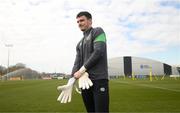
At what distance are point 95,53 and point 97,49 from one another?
6 cm

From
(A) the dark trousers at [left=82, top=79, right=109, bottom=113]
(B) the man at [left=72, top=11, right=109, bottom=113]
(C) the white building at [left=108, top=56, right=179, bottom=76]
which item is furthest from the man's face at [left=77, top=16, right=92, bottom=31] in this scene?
(C) the white building at [left=108, top=56, right=179, bottom=76]

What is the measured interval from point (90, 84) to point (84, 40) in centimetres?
63

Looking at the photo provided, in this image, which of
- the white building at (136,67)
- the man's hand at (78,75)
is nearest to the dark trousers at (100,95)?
the man's hand at (78,75)

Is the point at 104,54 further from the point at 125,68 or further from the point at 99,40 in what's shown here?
the point at 125,68

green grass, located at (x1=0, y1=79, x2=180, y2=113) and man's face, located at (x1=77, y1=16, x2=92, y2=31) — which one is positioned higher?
man's face, located at (x1=77, y1=16, x2=92, y2=31)

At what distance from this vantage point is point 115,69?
120875 mm

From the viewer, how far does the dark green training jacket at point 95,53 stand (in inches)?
136

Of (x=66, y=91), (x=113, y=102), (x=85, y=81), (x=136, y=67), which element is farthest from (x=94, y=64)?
(x=136, y=67)

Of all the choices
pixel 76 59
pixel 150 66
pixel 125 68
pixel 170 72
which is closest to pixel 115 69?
pixel 125 68

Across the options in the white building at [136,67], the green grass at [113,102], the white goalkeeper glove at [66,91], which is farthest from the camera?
the white building at [136,67]

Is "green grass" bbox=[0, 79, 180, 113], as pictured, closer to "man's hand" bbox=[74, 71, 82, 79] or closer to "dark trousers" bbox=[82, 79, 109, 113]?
"dark trousers" bbox=[82, 79, 109, 113]

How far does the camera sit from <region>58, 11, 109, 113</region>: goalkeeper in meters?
3.44

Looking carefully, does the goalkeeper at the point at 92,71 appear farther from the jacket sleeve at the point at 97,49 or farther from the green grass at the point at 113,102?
the green grass at the point at 113,102

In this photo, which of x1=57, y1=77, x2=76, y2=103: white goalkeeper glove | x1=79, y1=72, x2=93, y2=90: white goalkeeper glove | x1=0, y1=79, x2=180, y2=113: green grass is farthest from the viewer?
x1=0, y1=79, x2=180, y2=113: green grass
